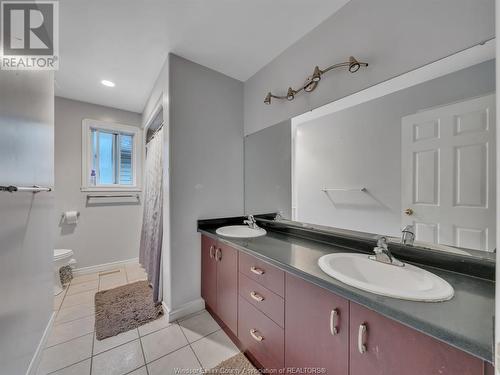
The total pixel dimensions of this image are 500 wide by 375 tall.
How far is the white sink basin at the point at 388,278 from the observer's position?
72 centimetres

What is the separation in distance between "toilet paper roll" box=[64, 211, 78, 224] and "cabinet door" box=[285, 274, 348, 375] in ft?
9.43

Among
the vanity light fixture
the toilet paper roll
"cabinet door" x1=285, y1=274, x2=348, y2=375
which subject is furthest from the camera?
the toilet paper roll

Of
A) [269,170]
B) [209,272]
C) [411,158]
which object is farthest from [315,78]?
[209,272]

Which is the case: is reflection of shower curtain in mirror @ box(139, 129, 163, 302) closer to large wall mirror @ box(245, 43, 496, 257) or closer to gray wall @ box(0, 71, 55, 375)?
gray wall @ box(0, 71, 55, 375)

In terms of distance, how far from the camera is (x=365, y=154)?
1358 mm

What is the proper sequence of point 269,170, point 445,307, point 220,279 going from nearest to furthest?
1. point 445,307
2. point 220,279
3. point 269,170

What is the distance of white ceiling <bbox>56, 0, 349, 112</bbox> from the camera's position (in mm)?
1334

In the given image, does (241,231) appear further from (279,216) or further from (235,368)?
(235,368)

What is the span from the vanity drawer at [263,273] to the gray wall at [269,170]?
2.12ft

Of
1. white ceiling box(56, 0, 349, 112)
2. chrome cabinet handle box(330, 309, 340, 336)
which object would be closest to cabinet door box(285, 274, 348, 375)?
chrome cabinet handle box(330, 309, 340, 336)

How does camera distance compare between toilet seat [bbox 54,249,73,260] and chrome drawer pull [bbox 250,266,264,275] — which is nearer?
chrome drawer pull [bbox 250,266,264,275]

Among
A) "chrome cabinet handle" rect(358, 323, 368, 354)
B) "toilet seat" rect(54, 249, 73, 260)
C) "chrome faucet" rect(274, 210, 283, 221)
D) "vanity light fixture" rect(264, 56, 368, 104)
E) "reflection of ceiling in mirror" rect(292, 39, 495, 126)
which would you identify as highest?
"vanity light fixture" rect(264, 56, 368, 104)

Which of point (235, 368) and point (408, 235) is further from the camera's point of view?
point (235, 368)

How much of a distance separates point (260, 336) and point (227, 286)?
0.43m
